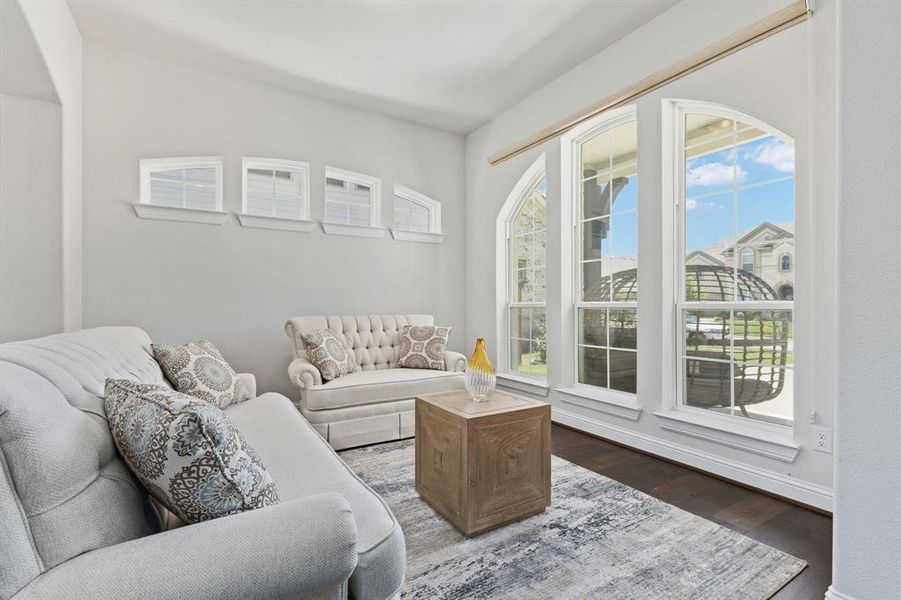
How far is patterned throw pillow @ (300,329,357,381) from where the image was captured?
330 cm

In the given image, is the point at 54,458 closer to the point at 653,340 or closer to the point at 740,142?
the point at 653,340

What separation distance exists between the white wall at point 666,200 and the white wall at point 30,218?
11.8 feet

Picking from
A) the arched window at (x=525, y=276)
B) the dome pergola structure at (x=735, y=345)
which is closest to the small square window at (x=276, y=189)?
the arched window at (x=525, y=276)

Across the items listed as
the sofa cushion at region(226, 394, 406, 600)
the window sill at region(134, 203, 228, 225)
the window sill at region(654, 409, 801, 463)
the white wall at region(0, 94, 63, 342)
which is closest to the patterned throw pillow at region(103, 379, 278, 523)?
the sofa cushion at region(226, 394, 406, 600)

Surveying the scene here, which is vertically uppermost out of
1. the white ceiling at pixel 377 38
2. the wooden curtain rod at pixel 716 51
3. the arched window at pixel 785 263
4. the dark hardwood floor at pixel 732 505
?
the white ceiling at pixel 377 38

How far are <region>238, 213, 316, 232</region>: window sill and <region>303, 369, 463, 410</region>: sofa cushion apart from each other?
60.5 inches

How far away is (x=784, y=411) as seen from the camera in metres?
2.45

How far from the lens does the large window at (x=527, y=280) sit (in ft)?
13.9

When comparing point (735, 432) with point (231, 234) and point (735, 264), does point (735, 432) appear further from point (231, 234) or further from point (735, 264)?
point (231, 234)

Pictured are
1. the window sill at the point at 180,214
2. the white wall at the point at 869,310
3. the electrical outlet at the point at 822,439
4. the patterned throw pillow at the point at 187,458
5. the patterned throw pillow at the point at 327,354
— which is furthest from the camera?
the window sill at the point at 180,214

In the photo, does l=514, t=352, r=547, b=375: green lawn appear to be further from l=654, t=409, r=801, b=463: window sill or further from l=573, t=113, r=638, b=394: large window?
l=654, t=409, r=801, b=463: window sill

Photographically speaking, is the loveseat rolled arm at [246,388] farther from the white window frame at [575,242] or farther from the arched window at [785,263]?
the arched window at [785,263]

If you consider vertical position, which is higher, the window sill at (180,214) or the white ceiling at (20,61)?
the white ceiling at (20,61)

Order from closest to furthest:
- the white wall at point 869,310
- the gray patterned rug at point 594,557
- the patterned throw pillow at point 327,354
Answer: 1. the white wall at point 869,310
2. the gray patterned rug at point 594,557
3. the patterned throw pillow at point 327,354
